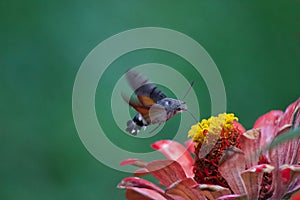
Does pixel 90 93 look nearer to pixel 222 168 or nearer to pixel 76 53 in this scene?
pixel 76 53

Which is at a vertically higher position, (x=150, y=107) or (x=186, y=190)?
(x=150, y=107)

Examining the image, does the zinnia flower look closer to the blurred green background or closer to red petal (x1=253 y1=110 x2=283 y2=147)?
red petal (x1=253 y1=110 x2=283 y2=147)

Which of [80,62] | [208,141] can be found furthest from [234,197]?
[80,62]

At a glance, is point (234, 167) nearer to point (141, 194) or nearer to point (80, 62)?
point (141, 194)

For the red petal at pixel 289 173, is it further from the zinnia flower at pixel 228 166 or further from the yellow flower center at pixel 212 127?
the yellow flower center at pixel 212 127

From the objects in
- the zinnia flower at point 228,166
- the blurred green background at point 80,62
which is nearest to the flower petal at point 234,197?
the zinnia flower at point 228,166

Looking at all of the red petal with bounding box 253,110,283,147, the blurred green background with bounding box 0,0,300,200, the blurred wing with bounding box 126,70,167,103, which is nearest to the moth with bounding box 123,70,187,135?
the blurred wing with bounding box 126,70,167,103
